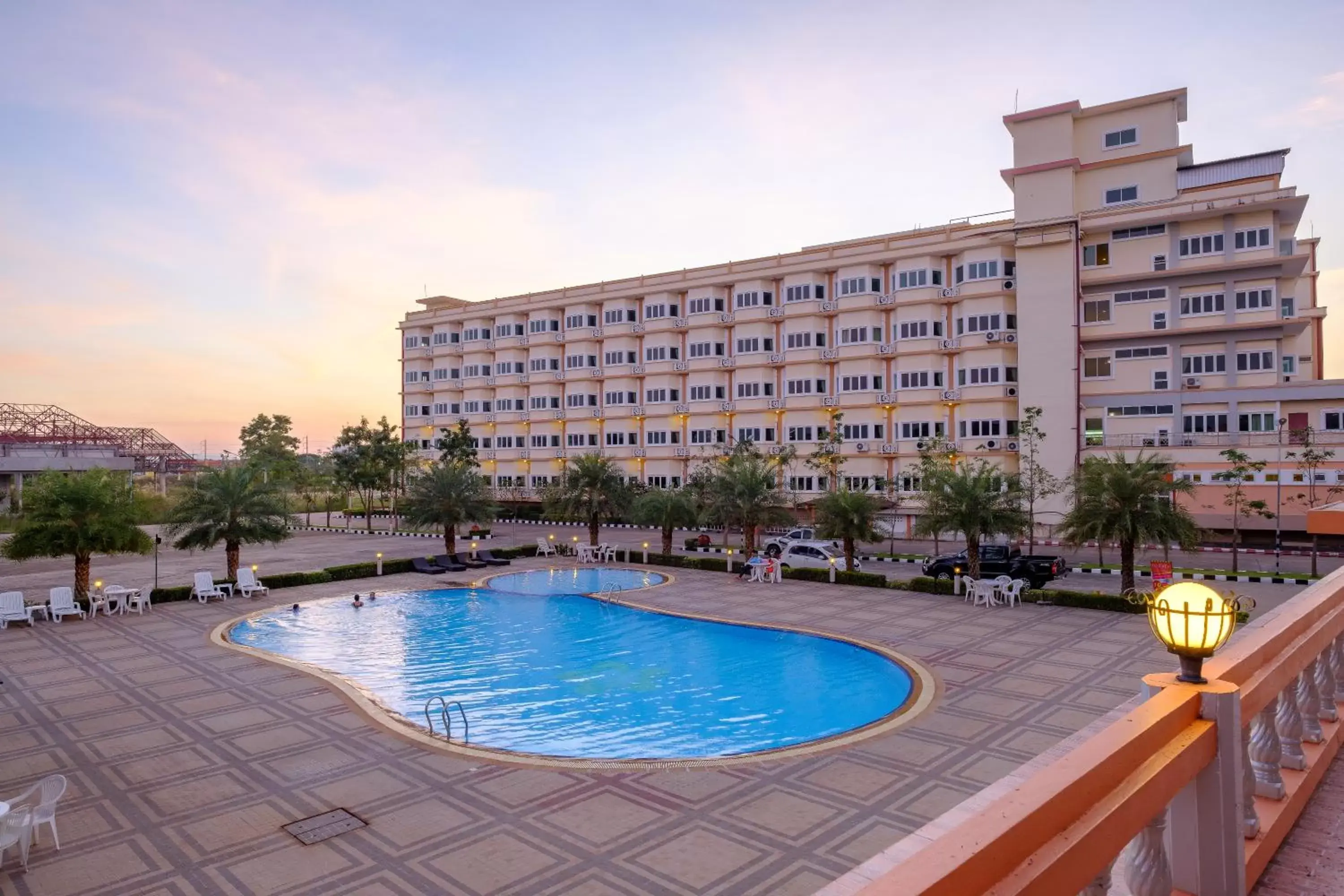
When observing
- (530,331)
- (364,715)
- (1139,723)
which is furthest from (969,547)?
(530,331)

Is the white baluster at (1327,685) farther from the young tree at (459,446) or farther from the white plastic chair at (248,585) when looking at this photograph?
the young tree at (459,446)

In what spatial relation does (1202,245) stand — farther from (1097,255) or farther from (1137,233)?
(1097,255)

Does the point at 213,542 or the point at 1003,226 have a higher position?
the point at 1003,226

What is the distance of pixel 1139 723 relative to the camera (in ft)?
9.48

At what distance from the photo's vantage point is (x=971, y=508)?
81.7 feet

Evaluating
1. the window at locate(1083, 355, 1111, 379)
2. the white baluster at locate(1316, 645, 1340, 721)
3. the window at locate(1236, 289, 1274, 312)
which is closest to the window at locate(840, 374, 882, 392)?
the window at locate(1083, 355, 1111, 379)

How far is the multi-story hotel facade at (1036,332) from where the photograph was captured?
129 ft

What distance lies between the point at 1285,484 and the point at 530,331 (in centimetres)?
4903

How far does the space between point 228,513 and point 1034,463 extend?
3752 centimetres

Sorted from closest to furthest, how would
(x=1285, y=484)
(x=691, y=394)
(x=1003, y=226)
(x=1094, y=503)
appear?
(x=1094, y=503) < (x=1285, y=484) < (x=1003, y=226) < (x=691, y=394)

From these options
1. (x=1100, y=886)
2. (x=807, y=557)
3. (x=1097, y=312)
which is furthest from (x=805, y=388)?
(x=1100, y=886)

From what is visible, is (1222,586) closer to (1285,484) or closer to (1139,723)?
(1285,484)

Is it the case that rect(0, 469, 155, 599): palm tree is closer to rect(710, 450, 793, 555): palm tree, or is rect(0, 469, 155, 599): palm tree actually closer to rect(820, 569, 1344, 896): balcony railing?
rect(710, 450, 793, 555): palm tree

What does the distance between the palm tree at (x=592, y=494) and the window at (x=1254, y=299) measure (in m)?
31.9
